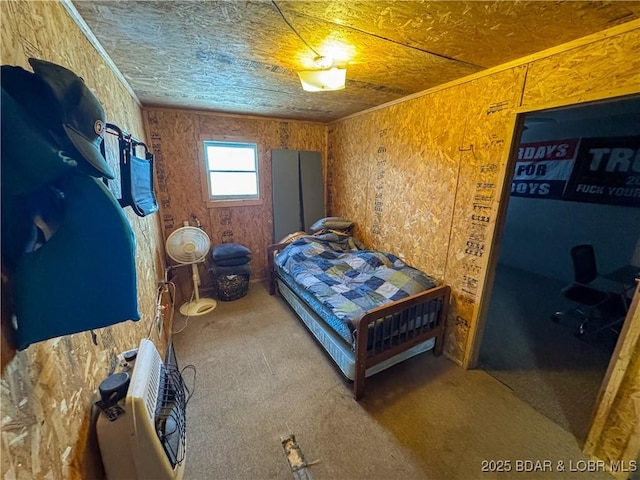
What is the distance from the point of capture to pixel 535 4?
113cm

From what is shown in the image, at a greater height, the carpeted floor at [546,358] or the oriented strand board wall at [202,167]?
the oriented strand board wall at [202,167]

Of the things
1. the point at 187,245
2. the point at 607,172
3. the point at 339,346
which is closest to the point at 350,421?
the point at 339,346

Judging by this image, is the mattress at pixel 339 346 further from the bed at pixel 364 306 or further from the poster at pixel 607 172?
the poster at pixel 607 172

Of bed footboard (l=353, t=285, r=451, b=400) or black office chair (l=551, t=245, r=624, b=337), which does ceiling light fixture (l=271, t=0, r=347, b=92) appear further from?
black office chair (l=551, t=245, r=624, b=337)

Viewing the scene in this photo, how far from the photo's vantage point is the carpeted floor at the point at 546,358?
186 centimetres

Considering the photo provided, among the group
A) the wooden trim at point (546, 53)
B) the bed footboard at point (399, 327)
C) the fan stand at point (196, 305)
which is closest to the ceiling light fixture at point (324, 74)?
the wooden trim at point (546, 53)

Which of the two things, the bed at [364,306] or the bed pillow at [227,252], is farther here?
the bed pillow at [227,252]

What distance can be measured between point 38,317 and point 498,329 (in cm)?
354

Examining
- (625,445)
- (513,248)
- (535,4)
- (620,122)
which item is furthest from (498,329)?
(620,122)

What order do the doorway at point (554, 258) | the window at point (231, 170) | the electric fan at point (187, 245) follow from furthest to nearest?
the window at point (231, 170) < the electric fan at point (187, 245) < the doorway at point (554, 258)

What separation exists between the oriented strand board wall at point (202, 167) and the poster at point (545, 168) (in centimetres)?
344

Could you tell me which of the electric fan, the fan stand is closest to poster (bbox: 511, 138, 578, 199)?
the electric fan

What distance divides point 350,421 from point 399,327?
754 millimetres

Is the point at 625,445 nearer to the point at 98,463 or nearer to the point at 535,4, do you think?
the point at 535,4
